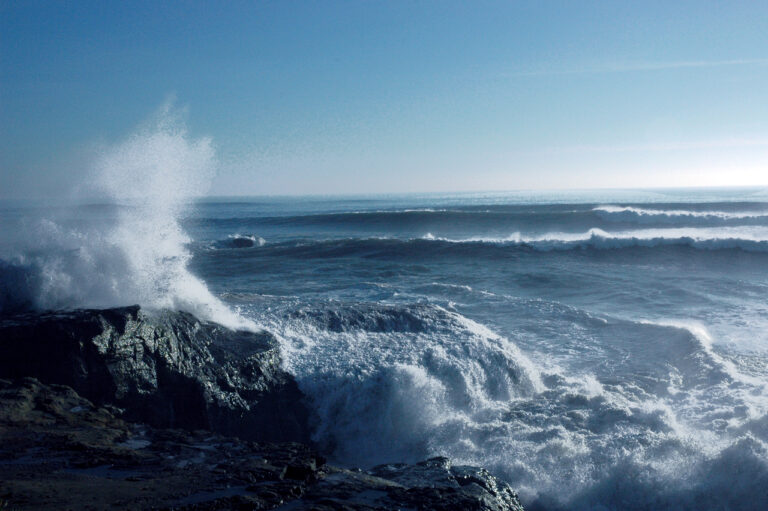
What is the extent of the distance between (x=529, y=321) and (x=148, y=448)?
7413 mm

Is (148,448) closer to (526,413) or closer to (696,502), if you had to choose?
(526,413)

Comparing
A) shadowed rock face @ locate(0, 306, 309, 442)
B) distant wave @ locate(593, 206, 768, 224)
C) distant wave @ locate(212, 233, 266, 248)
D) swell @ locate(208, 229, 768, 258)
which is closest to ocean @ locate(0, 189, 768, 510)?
shadowed rock face @ locate(0, 306, 309, 442)

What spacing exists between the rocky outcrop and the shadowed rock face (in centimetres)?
38

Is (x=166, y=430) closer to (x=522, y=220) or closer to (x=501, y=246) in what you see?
(x=501, y=246)

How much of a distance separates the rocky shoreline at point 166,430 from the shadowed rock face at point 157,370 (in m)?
0.01

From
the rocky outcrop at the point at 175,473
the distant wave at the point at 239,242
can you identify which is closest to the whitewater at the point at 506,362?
the rocky outcrop at the point at 175,473

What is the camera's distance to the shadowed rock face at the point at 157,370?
5281mm

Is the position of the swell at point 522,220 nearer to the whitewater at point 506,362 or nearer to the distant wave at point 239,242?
the distant wave at point 239,242

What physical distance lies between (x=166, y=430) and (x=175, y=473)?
3.27ft

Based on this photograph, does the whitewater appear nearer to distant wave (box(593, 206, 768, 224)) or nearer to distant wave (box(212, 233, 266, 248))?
distant wave (box(212, 233, 266, 248))

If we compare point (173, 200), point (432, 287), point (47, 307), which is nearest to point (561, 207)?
point (432, 287)

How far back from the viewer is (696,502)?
4887 mm

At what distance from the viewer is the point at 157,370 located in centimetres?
567

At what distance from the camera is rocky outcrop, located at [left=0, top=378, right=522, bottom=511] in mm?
3459
